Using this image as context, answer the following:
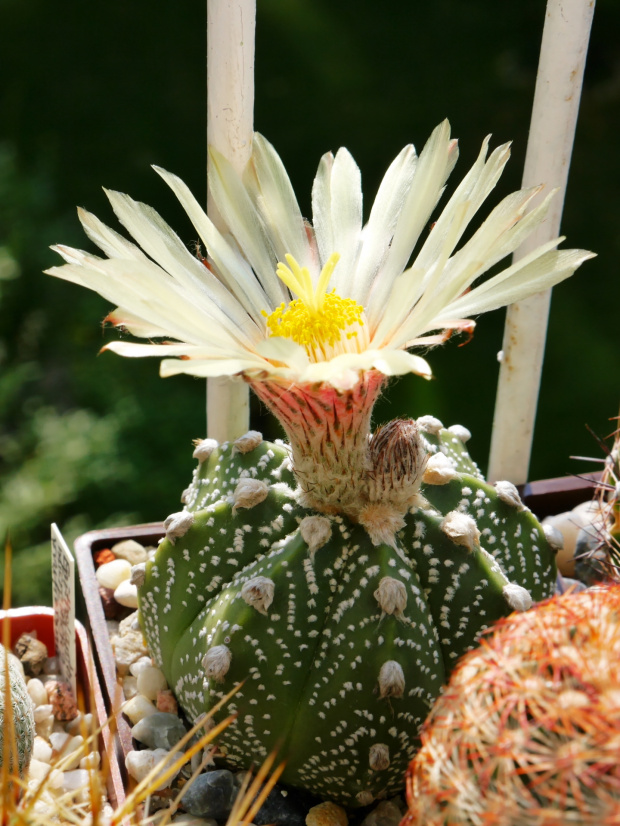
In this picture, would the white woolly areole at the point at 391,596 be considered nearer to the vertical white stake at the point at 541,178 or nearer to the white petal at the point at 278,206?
the white petal at the point at 278,206

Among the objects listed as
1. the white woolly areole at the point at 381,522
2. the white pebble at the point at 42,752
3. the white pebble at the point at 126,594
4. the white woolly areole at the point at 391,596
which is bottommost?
the white pebble at the point at 42,752

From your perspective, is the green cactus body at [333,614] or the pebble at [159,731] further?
the pebble at [159,731]

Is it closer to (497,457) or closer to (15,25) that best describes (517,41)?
(497,457)

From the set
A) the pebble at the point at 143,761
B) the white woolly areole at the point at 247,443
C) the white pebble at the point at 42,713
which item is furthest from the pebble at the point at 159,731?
the white woolly areole at the point at 247,443

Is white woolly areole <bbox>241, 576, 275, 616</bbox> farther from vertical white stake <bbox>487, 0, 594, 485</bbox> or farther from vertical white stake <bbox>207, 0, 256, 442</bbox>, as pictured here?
vertical white stake <bbox>487, 0, 594, 485</bbox>

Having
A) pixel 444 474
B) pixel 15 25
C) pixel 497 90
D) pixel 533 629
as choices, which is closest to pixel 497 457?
pixel 444 474
